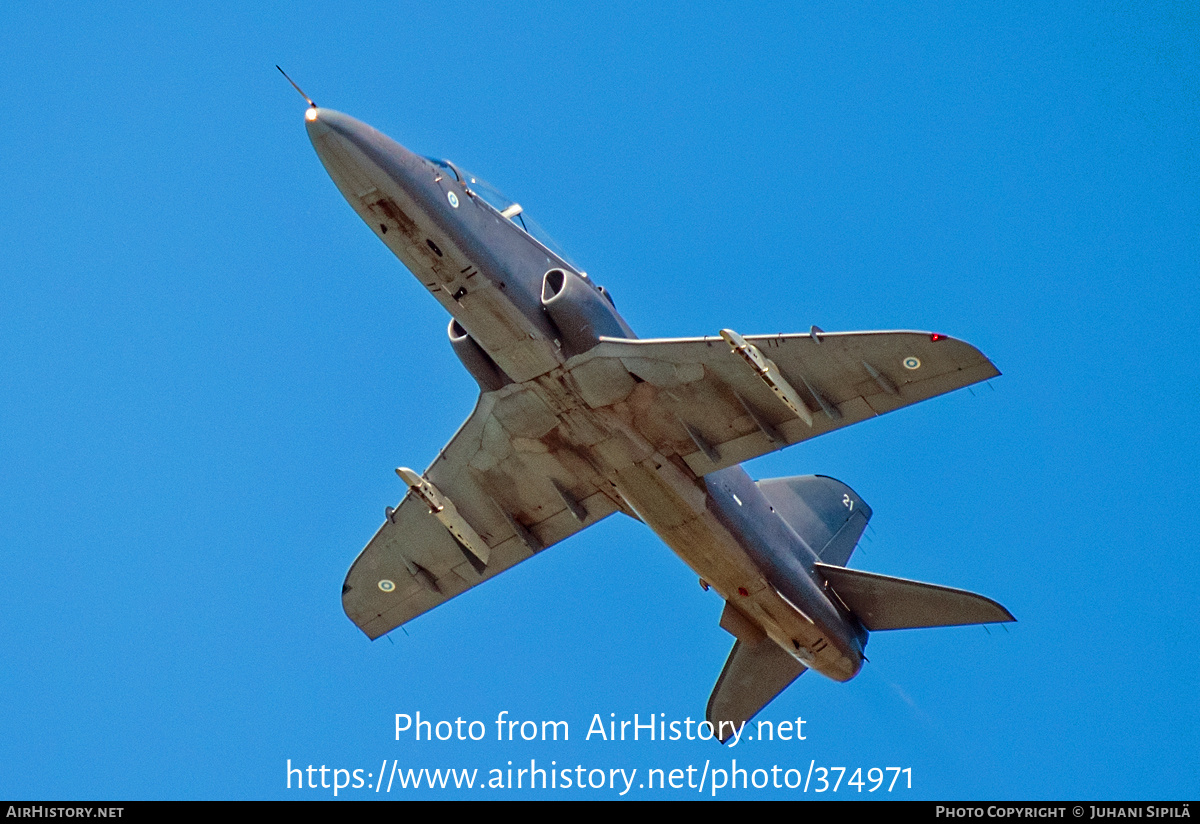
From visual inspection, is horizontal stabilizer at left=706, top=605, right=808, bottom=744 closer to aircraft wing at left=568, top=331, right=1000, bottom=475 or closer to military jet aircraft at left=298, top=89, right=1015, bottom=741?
military jet aircraft at left=298, top=89, right=1015, bottom=741

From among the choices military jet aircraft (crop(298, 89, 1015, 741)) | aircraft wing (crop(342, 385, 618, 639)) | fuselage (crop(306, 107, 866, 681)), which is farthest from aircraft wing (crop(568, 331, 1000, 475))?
aircraft wing (crop(342, 385, 618, 639))

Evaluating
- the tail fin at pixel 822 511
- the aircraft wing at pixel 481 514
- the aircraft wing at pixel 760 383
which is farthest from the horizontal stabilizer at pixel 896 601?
the aircraft wing at pixel 481 514

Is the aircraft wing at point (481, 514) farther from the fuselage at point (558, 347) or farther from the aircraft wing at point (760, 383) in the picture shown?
the aircraft wing at point (760, 383)

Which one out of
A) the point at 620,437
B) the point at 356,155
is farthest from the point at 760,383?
the point at 356,155

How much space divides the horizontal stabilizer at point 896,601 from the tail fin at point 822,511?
4.17 feet

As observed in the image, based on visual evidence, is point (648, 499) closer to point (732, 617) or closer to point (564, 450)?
point (564, 450)

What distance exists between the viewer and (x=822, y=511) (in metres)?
28.1

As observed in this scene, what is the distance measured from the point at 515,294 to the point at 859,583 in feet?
30.0

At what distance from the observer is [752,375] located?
2258cm

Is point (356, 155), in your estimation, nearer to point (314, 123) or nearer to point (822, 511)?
point (314, 123)
